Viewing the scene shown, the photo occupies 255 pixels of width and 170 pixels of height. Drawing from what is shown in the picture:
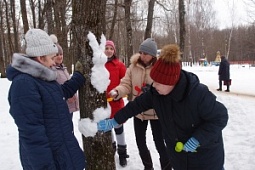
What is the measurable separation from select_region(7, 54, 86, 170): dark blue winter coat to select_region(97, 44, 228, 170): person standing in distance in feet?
2.91

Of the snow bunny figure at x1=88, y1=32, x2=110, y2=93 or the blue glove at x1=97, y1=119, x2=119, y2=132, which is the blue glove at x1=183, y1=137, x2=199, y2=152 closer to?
the blue glove at x1=97, y1=119, x2=119, y2=132

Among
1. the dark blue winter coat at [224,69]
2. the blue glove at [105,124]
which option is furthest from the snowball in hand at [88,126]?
the dark blue winter coat at [224,69]

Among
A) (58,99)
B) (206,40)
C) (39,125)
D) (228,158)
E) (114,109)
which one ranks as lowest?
(228,158)

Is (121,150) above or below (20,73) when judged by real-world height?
below

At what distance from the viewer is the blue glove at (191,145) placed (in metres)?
2.28

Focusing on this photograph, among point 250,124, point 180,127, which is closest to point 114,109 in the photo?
point 180,127

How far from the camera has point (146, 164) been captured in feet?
12.6

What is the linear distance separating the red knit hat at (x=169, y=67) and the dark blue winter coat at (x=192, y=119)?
86mm

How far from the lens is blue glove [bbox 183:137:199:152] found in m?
2.28

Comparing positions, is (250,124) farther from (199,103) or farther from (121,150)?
(199,103)

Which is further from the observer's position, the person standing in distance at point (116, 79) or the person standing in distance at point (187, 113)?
the person standing in distance at point (116, 79)

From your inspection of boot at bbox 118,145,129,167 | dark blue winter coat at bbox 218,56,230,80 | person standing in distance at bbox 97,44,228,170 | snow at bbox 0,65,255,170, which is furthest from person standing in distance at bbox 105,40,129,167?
dark blue winter coat at bbox 218,56,230,80

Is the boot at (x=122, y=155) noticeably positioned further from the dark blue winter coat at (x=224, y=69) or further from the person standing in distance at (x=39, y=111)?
the dark blue winter coat at (x=224, y=69)

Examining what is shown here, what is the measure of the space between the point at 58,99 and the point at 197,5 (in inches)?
1857
